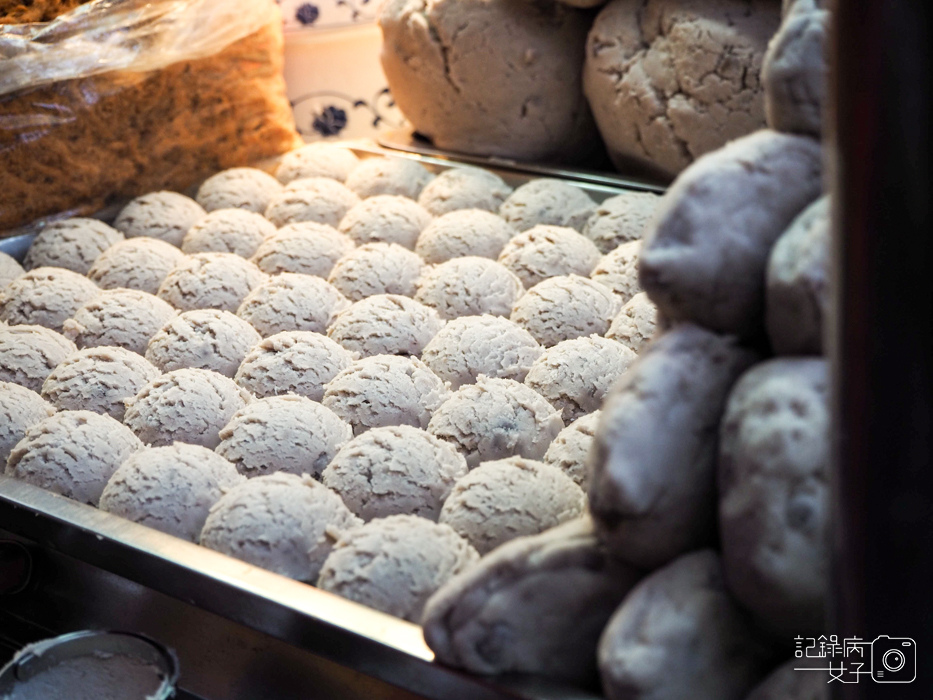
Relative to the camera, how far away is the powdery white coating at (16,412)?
1549mm

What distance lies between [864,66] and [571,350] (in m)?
1.08

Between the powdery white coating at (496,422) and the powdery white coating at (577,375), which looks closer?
the powdery white coating at (496,422)

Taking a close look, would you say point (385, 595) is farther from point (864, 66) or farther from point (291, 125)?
point (291, 125)

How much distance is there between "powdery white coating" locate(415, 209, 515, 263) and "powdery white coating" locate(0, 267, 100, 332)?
76 centimetres

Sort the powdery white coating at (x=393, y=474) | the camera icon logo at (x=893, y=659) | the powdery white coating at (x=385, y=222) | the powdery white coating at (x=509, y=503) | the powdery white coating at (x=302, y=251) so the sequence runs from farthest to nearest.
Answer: the powdery white coating at (x=385, y=222) < the powdery white coating at (x=302, y=251) < the powdery white coating at (x=393, y=474) < the powdery white coating at (x=509, y=503) < the camera icon logo at (x=893, y=659)

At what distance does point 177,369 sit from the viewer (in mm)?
1741

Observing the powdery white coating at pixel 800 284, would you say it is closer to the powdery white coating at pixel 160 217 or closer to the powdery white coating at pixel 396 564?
the powdery white coating at pixel 396 564

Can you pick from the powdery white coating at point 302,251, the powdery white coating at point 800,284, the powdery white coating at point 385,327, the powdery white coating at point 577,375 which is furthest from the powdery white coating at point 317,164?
the powdery white coating at point 800,284

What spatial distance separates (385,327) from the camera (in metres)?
1.79

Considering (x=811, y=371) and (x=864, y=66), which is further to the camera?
(x=811, y=371)

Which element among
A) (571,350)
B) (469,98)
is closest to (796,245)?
(571,350)

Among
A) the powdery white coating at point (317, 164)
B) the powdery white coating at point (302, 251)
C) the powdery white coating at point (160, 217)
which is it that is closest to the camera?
the powdery white coating at point (302, 251)

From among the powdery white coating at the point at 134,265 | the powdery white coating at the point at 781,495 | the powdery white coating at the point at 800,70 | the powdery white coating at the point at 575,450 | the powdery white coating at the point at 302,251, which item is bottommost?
the powdery white coating at the point at 575,450

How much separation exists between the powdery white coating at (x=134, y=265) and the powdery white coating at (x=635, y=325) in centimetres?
104
